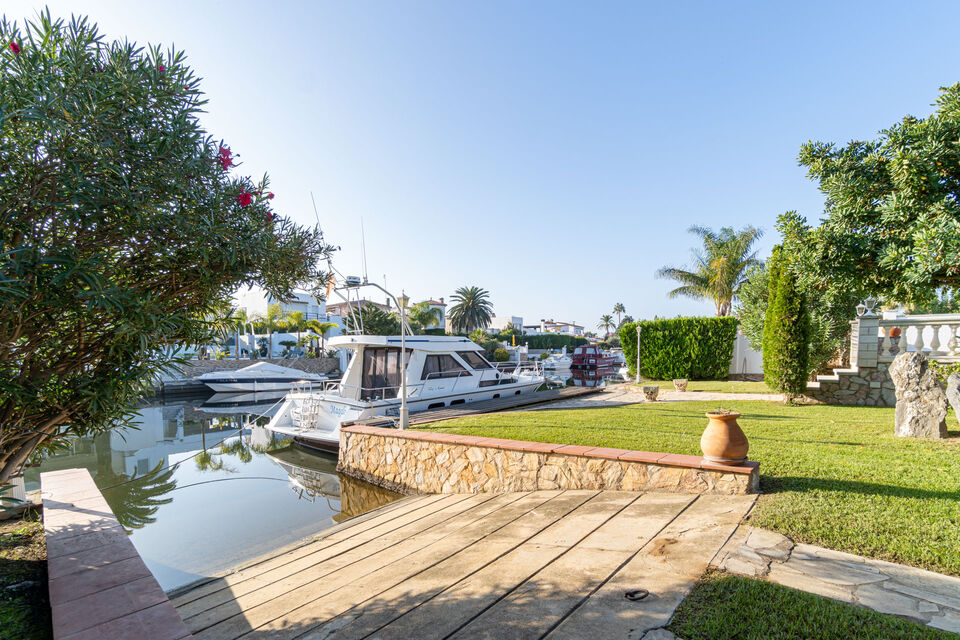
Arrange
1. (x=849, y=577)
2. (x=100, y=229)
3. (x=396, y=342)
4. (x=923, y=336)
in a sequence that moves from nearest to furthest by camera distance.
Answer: (x=100, y=229) → (x=849, y=577) → (x=923, y=336) → (x=396, y=342)

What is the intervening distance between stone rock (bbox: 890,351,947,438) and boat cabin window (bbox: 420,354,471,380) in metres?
9.90

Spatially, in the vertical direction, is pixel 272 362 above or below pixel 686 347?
below

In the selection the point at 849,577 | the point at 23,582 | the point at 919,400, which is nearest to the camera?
the point at 849,577

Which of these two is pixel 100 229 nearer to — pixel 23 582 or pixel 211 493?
pixel 23 582

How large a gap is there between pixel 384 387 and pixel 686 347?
47.5 ft

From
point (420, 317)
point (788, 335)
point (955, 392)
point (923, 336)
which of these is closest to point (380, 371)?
point (788, 335)

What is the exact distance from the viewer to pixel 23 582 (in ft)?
12.0

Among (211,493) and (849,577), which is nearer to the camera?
(849,577)

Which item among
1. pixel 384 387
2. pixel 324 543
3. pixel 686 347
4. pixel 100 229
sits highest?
pixel 100 229

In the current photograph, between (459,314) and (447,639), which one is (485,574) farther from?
(459,314)

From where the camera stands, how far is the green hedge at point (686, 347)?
2006 centimetres

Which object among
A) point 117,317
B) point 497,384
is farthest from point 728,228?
point 117,317

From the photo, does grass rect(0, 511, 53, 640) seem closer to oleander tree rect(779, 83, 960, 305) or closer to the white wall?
oleander tree rect(779, 83, 960, 305)

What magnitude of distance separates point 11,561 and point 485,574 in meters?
4.22
